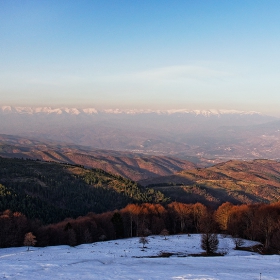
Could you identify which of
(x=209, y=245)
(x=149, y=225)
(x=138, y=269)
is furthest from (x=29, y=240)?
(x=149, y=225)

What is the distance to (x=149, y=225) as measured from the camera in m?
109

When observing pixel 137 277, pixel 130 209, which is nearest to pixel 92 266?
pixel 137 277

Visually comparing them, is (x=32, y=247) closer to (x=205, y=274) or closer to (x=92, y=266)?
(x=92, y=266)

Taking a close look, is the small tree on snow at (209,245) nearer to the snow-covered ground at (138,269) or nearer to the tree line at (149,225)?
the tree line at (149,225)

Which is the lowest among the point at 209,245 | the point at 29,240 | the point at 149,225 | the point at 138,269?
the point at 149,225

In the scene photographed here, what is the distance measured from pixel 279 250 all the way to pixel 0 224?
7107 centimetres

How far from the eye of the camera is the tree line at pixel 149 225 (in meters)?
79.6

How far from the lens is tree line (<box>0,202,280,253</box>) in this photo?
79562 mm

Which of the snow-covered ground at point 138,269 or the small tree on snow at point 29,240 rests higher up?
the snow-covered ground at point 138,269

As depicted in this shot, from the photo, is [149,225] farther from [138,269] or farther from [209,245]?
[138,269]

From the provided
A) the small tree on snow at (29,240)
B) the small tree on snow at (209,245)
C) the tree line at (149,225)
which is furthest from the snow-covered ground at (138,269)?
the tree line at (149,225)

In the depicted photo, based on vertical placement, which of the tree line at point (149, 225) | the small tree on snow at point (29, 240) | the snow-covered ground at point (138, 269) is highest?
the snow-covered ground at point (138, 269)

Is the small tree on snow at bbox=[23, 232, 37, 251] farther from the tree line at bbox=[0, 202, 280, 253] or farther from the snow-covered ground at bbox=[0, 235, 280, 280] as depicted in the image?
the snow-covered ground at bbox=[0, 235, 280, 280]

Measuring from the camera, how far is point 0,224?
80.7 m
